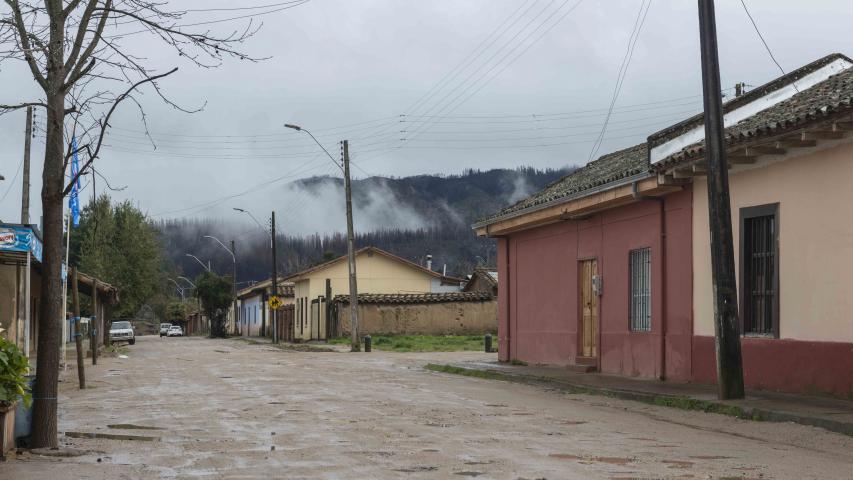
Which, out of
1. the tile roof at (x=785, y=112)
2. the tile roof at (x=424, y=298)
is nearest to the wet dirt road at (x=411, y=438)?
the tile roof at (x=785, y=112)

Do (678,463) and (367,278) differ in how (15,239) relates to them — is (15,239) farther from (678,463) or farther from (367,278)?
(367,278)

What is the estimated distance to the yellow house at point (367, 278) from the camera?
61531mm

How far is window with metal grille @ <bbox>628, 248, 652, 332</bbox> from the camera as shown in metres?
20.5

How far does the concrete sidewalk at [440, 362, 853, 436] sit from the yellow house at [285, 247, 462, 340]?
1574 inches

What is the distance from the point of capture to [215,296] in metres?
82.7

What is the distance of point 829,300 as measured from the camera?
14727 millimetres

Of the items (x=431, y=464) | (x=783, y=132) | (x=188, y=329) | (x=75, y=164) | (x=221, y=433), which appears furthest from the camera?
(x=188, y=329)

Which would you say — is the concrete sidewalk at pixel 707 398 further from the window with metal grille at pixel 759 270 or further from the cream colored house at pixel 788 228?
the window with metal grille at pixel 759 270

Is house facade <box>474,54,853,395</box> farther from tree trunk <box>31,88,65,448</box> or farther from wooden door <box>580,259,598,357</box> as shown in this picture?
tree trunk <box>31,88,65,448</box>

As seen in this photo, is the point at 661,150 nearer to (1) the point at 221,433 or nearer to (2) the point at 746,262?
(2) the point at 746,262

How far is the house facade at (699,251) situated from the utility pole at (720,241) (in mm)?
721

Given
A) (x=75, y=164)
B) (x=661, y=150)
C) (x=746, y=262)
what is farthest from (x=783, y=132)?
(x=75, y=164)

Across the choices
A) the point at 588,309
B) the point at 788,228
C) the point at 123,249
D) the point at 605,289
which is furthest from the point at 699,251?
the point at 123,249

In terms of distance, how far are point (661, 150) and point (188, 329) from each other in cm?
11494
